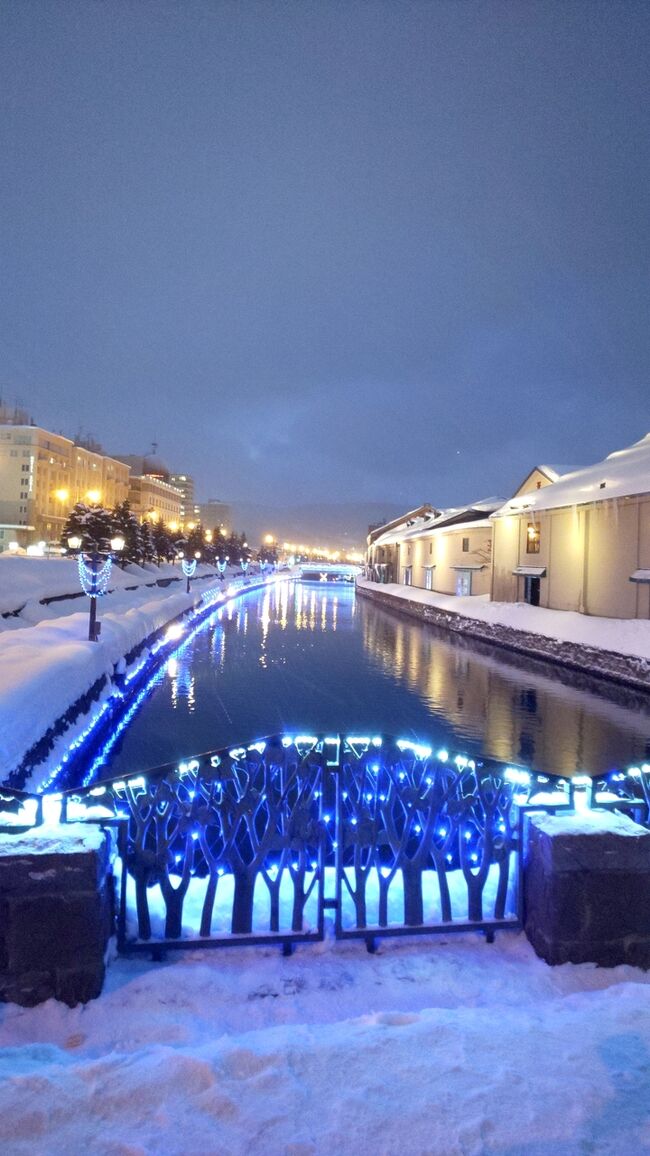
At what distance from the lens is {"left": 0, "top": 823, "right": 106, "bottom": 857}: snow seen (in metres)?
3.96

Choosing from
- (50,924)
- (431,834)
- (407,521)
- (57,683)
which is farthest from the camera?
(407,521)

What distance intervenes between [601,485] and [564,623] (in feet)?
21.0

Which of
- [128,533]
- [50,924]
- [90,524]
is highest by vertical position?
[90,524]

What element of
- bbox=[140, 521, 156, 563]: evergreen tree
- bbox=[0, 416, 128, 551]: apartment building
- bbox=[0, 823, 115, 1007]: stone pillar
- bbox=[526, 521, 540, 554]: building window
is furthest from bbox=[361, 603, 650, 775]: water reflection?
bbox=[0, 416, 128, 551]: apartment building

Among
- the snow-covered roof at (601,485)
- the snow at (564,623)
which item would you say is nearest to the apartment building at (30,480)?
the snow at (564,623)

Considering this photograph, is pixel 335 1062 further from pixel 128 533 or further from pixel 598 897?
pixel 128 533

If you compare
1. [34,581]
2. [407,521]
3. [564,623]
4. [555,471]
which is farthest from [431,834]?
[407,521]

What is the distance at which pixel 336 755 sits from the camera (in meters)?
5.08

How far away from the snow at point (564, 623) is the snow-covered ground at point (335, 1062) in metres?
18.5

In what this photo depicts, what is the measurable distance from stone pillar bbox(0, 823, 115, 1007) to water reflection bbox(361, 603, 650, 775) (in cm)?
903

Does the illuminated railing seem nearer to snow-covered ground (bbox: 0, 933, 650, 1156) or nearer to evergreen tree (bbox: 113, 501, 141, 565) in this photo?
snow-covered ground (bbox: 0, 933, 650, 1156)

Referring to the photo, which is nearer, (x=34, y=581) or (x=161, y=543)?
(x=34, y=581)

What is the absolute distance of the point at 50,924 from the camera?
391 cm

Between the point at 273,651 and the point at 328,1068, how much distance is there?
24.7m
